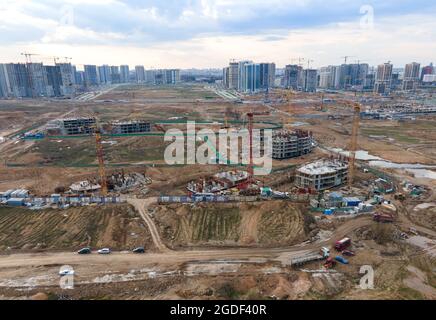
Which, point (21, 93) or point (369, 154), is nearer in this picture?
point (369, 154)

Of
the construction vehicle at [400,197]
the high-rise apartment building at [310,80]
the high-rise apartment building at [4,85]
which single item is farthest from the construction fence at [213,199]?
the high-rise apartment building at [4,85]

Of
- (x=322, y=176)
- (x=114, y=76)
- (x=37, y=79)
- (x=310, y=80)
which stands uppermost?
(x=114, y=76)

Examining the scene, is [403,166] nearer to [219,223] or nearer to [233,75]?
[219,223]

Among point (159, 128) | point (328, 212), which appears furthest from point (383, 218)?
point (159, 128)

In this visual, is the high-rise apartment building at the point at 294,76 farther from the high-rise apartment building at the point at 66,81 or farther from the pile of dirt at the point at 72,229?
the pile of dirt at the point at 72,229

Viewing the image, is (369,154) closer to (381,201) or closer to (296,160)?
(296,160)
